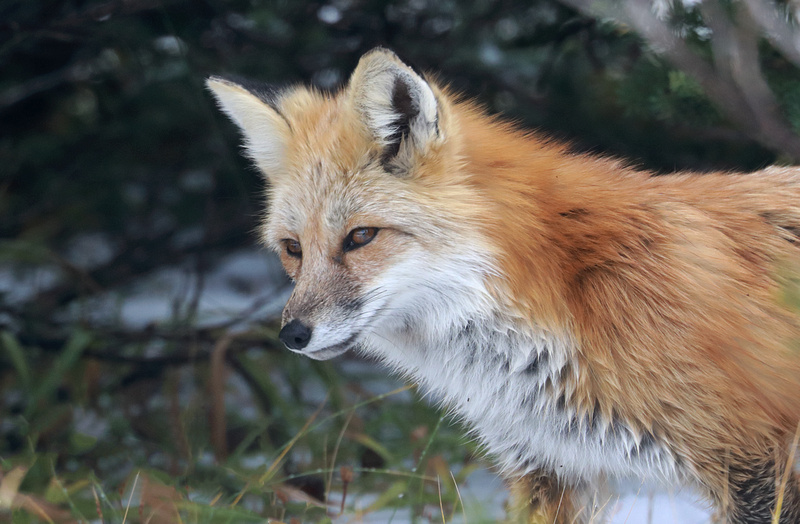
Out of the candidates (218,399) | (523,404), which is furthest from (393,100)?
(218,399)

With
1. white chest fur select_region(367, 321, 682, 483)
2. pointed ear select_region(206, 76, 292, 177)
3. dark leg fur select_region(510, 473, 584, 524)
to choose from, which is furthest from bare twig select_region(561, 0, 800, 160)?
dark leg fur select_region(510, 473, 584, 524)

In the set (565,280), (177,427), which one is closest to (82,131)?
(177,427)

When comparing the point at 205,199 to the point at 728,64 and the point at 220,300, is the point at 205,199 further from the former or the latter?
the point at 728,64

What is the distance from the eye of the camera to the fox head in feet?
5.94

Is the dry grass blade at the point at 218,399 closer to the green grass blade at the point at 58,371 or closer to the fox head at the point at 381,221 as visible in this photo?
the green grass blade at the point at 58,371

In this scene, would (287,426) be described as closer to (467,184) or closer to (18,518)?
(18,518)

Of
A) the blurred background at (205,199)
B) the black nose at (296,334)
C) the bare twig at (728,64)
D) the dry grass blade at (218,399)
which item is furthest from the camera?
the dry grass blade at (218,399)

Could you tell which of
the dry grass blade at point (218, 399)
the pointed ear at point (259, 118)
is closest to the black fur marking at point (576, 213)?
the pointed ear at point (259, 118)

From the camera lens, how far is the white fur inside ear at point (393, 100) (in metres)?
1.79

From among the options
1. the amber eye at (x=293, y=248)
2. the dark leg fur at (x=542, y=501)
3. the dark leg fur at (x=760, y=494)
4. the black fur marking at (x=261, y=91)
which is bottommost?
the dark leg fur at (x=542, y=501)

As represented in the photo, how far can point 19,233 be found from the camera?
3781 millimetres

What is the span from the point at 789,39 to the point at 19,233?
3.63 m

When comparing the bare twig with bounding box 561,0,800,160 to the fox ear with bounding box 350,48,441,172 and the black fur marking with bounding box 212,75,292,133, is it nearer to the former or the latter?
the fox ear with bounding box 350,48,441,172

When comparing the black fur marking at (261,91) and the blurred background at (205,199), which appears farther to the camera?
the blurred background at (205,199)
